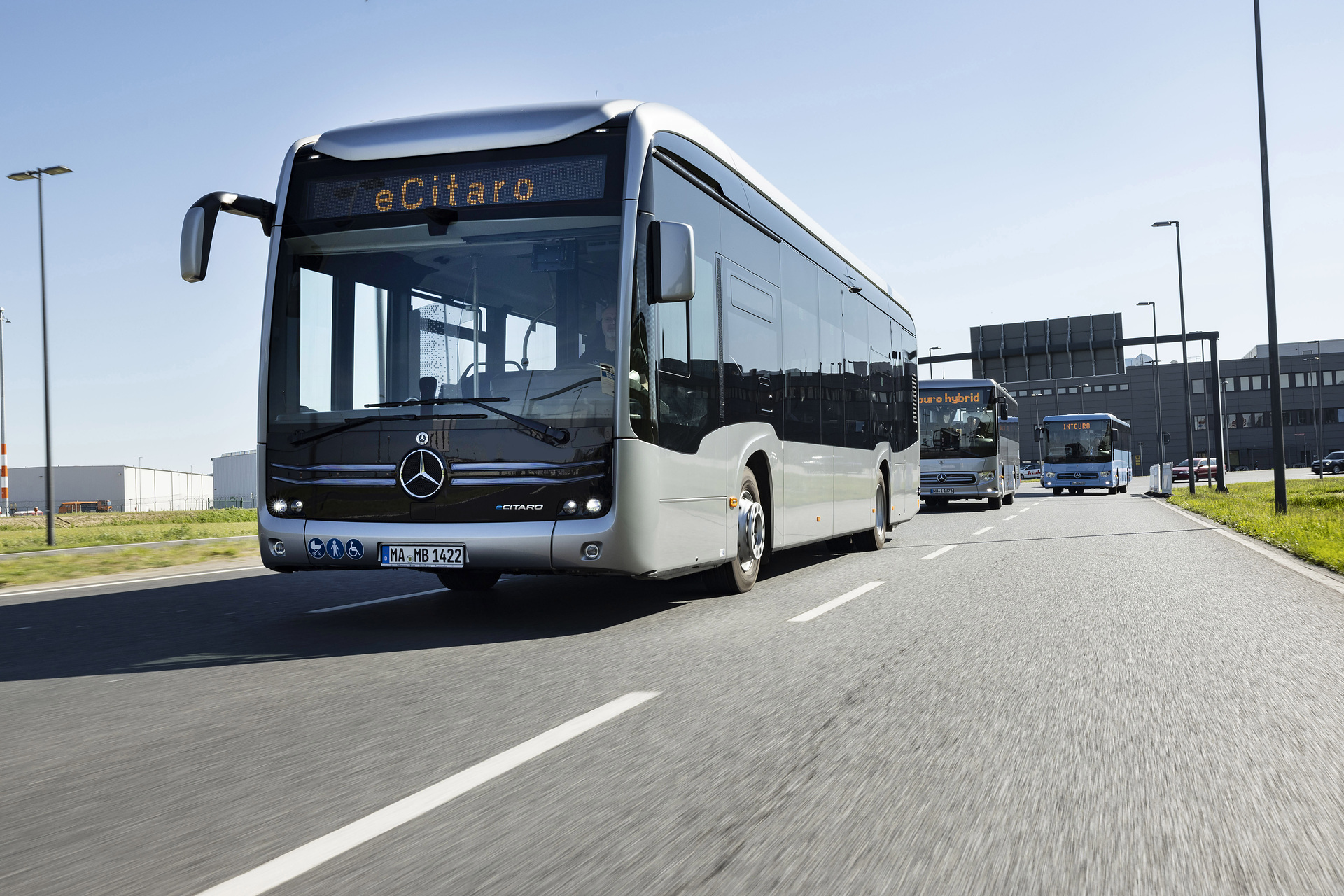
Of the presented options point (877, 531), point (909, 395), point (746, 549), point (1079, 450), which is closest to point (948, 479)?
point (909, 395)

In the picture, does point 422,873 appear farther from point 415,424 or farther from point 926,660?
point 415,424

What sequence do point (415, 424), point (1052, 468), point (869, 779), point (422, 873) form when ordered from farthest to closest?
1. point (1052, 468)
2. point (415, 424)
3. point (869, 779)
4. point (422, 873)

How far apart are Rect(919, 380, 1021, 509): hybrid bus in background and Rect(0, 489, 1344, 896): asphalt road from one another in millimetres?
21434

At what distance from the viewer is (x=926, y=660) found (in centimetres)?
602

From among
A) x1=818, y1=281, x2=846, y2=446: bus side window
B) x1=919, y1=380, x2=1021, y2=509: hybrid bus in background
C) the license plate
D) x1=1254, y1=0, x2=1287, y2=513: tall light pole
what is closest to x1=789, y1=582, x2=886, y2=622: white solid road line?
x1=818, y1=281, x2=846, y2=446: bus side window

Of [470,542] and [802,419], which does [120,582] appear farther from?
[802,419]

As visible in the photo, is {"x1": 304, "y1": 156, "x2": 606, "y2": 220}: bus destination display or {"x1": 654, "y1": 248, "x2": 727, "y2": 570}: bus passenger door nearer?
{"x1": 304, "y1": 156, "x2": 606, "y2": 220}: bus destination display

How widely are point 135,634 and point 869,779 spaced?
225 inches

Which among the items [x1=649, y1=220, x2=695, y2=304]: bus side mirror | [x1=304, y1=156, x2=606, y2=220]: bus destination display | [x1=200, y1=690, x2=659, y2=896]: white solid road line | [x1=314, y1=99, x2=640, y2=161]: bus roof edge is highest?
[x1=314, y1=99, x2=640, y2=161]: bus roof edge

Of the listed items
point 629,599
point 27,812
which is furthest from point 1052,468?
point 27,812

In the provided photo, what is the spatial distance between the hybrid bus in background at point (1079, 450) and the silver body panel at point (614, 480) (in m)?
39.7

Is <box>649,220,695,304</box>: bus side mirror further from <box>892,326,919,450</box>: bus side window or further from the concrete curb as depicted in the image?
the concrete curb

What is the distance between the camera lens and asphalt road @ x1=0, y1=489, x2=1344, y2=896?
2.92 metres

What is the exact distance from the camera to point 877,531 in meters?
14.0
